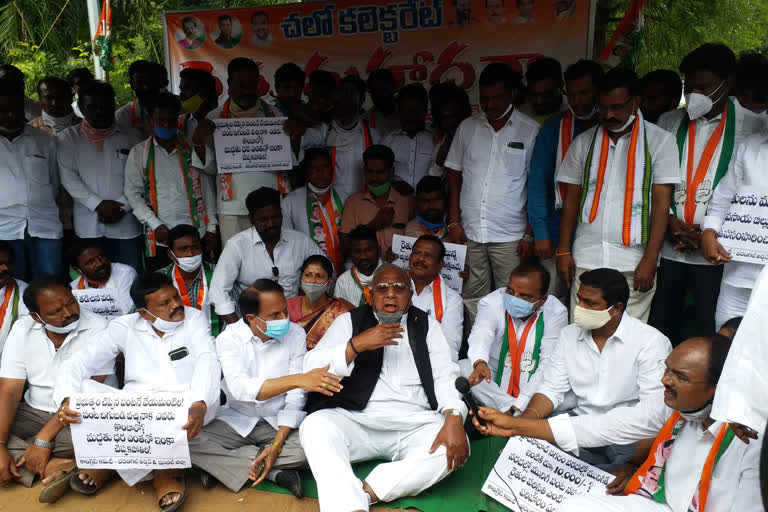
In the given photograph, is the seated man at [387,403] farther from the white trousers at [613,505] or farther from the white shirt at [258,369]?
the white trousers at [613,505]

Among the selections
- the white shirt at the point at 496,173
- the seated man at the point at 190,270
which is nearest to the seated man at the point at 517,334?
the white shirt at the point at 496,173

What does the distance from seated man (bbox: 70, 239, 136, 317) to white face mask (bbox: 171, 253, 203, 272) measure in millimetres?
445

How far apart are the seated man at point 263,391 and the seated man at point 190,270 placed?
935 mm

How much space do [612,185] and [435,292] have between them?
1.55 m

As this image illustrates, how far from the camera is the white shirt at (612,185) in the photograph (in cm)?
440

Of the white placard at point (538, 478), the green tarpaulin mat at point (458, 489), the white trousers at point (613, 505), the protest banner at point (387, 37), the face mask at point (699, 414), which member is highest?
the protest banner at point (387, 37)

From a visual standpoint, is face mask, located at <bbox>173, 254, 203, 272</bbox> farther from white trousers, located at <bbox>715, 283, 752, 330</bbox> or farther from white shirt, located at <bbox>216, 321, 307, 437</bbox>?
white trousers, located at <bbox>715, 283, 752, 330</bbox>

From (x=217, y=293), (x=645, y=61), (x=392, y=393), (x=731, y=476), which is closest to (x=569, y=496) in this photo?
(x=731, y=476)

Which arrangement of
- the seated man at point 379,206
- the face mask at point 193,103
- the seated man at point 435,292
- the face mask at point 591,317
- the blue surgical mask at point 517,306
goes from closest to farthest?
the face mask at point 591,317 < the blue surgical mask at point 517,306 < the seated man at point 435,292 < the seated man at point 379,206 < the face mask at point 193,103

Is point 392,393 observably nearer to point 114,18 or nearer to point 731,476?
point 731,476

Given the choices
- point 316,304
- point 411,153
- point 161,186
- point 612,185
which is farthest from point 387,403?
point 161,186

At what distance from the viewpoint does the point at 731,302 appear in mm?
4289

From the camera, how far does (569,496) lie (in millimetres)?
3713

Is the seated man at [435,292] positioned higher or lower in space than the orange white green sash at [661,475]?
higher
